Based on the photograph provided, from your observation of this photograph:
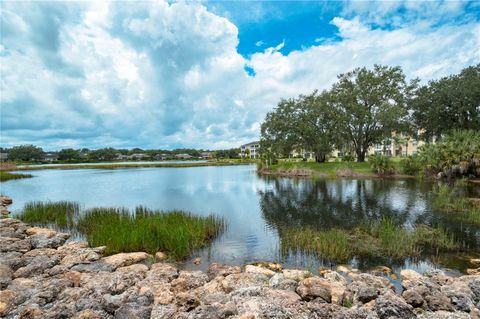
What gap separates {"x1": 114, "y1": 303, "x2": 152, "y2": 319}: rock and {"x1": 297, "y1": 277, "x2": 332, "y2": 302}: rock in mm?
3444

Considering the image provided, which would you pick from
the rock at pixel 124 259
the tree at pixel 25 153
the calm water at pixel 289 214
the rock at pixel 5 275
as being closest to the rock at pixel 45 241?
the rock at pixel 5 275

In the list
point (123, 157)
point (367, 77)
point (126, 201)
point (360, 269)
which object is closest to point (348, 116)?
point (367, 77)

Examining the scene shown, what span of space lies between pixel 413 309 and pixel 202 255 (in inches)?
284

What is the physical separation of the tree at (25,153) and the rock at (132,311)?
141m

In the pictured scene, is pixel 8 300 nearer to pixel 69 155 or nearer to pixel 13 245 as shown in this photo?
pixel 13 245

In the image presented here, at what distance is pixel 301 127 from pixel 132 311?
4788 cm

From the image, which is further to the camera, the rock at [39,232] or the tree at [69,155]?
the tree at [69,155]

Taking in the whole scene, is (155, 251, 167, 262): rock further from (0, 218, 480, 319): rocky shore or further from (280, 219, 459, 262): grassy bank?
Answer: (280, 219, 459, 262): grassy bank

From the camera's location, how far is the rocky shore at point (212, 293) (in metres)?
5.64

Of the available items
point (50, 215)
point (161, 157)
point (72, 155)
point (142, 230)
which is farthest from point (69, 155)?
point (142, 230)

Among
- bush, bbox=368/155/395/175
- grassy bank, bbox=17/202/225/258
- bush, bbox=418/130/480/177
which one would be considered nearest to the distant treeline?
bush, bbox=368/155/395/175

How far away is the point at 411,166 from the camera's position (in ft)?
127

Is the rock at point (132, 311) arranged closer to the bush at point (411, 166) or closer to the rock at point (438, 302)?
the rock at point (438, 302)

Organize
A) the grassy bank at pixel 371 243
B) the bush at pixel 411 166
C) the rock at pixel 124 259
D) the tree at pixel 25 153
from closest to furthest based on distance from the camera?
the rock at pixel 124 259
the grassy bank at pixel 371 243
the bush at pixel 411 166
the tree at pixel 25 153
